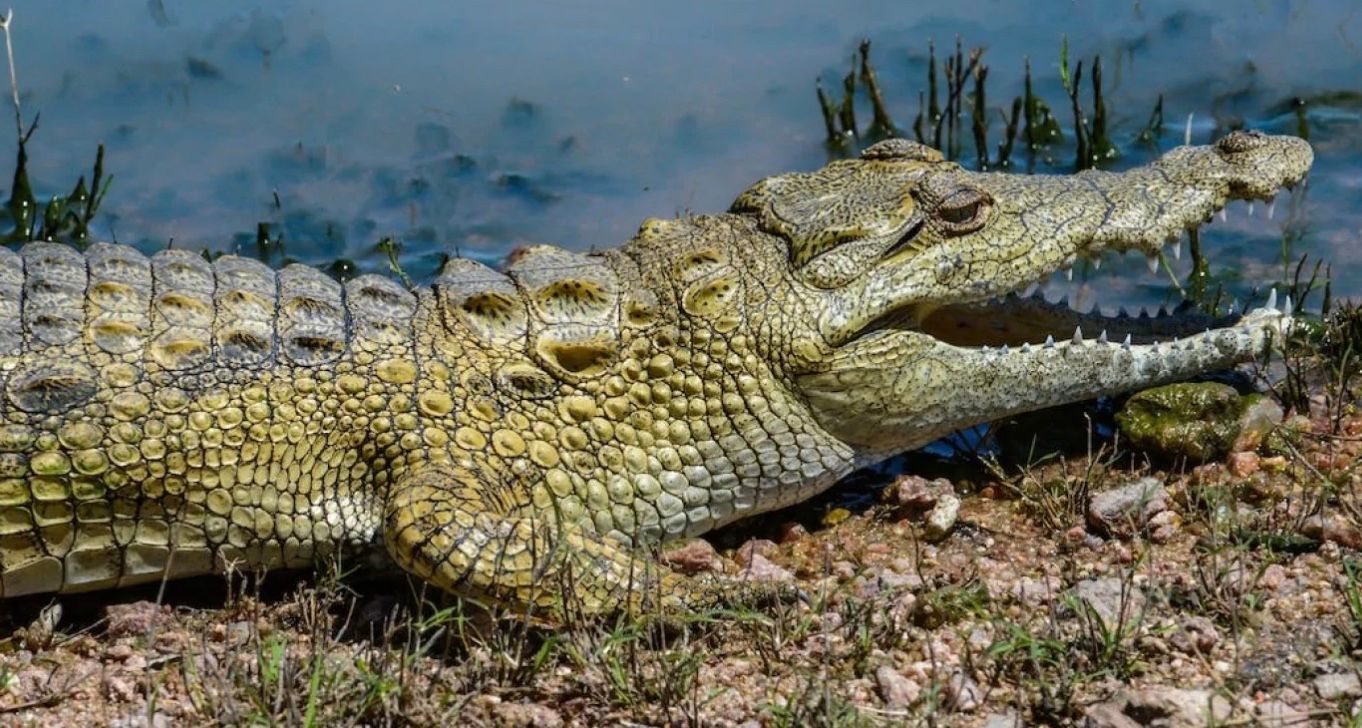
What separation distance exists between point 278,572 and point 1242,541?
8.66 ft

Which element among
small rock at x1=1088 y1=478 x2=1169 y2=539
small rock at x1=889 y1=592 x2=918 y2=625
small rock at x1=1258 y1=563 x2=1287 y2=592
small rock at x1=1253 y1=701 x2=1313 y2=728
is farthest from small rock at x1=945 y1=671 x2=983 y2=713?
small rock at x1=1088 y1=478 x2=1169 y2=539

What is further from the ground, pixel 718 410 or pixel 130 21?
pixel 130 21

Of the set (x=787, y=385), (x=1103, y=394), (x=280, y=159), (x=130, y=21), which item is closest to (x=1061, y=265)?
A: (x=1103, y=394)

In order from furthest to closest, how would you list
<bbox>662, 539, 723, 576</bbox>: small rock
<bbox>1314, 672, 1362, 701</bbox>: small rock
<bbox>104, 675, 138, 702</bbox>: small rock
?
<bbox>662, 539, 723, 576</bbox>: small rock → <bbox>104, 675, 138, 702</bbox>: small rock → <bbox>1314, 672, 1362, 701</bbox>: small rock

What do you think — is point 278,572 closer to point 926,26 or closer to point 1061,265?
point 1061,265

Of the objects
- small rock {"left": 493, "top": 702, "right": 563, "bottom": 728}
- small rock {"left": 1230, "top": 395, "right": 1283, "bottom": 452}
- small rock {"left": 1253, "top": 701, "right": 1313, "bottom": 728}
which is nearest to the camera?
small rock {"left": 1253, "top": 701, "right": 1313, "bottom": 728}

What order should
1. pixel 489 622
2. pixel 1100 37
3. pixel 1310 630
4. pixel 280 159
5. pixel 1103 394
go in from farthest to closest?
pixel 1100 37
pixel 280 159
pixel 1103 394
pixel 489 622
pixel 1310 630

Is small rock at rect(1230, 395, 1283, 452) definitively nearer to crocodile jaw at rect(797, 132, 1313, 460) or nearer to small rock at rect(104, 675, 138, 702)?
crocodile jaw at rect(797, 132, 1313, 460)

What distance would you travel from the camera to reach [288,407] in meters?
4.59

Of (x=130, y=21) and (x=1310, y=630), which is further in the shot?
(x=130, y=21)

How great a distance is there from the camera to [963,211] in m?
5.03

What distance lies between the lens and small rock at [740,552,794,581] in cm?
457

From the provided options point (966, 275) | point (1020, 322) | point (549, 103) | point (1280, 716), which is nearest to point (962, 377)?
point (966, 275)

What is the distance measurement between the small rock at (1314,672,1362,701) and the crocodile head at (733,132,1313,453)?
152cm
